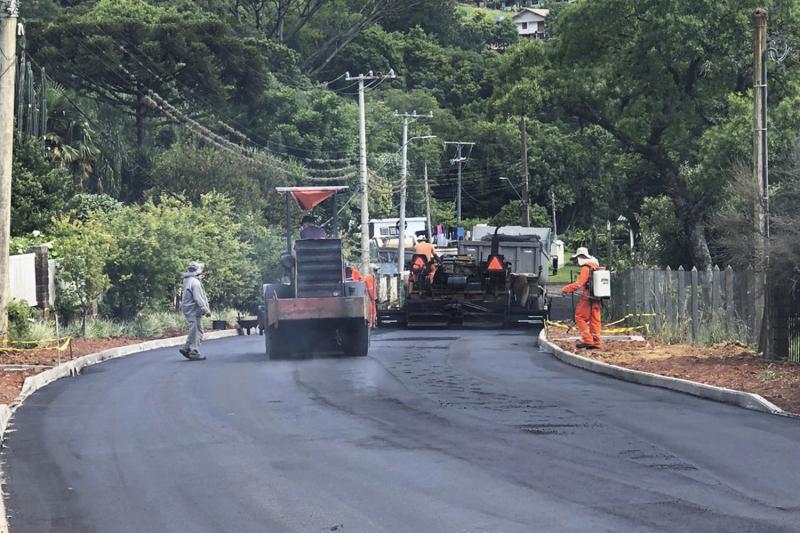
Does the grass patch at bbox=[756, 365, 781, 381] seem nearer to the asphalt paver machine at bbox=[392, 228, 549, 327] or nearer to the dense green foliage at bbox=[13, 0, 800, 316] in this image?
the dense green foliage at bbox=[13, 0, 800, 316]

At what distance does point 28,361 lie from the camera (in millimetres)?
22266

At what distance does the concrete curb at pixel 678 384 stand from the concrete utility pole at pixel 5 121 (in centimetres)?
991

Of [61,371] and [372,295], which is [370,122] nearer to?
[372,295]

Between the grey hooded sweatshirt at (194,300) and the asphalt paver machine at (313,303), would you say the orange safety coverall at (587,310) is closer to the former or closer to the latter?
the asphalt paver machine at (313,303)

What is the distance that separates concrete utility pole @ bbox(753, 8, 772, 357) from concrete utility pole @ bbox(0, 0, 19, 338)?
12.5m

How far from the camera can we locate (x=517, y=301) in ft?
120

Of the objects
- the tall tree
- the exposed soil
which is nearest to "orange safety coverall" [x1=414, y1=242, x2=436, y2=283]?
the tall tree

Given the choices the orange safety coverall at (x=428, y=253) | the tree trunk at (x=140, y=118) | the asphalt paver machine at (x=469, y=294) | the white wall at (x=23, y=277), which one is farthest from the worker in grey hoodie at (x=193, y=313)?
the tree trunk at (x=140, y=118)

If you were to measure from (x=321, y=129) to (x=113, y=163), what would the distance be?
1341cm

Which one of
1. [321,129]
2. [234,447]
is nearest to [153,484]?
[234,447]

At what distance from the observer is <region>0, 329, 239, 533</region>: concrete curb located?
46.5ft

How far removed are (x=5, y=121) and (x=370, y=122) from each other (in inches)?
2114

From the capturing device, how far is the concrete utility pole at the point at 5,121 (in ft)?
75.6

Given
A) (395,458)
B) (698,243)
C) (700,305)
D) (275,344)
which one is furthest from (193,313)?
(698,243)
